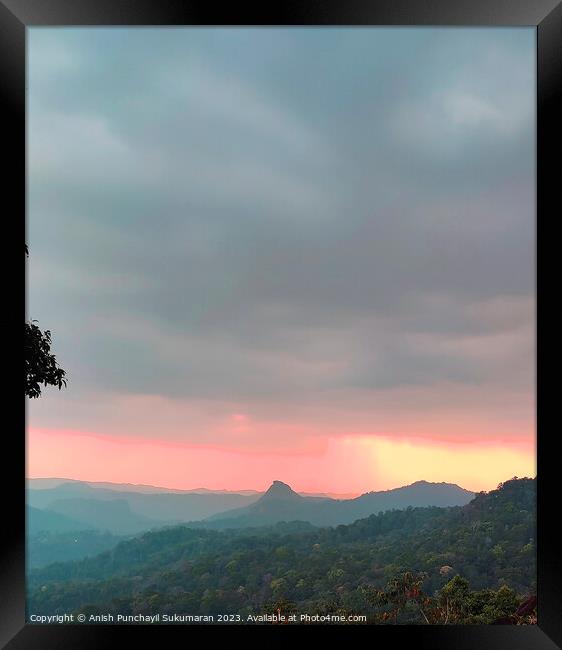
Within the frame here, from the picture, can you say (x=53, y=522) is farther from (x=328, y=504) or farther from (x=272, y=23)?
(x=272, y=23)

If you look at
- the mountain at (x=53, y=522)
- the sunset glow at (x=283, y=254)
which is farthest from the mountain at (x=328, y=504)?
the mountain at (x=53, y=522)

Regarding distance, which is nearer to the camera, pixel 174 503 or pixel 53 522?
pixel 174 503

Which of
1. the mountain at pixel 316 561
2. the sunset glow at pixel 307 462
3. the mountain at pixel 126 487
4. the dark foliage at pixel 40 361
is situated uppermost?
the dark foliage at pixel 40 361

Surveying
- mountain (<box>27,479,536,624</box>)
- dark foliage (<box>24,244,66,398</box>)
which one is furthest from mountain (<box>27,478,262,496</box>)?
dark foliage (<box>24,244,66,398</box>)

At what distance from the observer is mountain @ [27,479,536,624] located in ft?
37.4

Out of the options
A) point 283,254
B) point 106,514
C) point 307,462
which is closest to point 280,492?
point 307,462

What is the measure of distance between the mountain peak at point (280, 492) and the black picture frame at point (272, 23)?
9785 millimetres

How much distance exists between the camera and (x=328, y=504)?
12.9 meters

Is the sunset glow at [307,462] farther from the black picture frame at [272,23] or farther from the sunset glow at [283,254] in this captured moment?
the black picture frame at [272,23]

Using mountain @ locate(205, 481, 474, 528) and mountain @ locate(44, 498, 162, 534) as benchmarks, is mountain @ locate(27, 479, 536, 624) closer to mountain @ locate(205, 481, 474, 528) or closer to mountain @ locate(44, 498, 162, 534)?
mountain @ locate(205, 481, 474, 528)

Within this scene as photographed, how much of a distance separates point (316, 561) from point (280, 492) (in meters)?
1.41

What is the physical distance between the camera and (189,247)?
10.8m

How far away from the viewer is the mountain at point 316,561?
37.4 ft

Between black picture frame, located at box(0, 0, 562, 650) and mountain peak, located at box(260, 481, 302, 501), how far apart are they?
9785 millimetres
